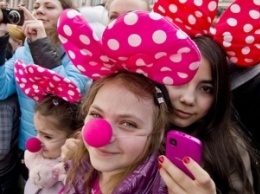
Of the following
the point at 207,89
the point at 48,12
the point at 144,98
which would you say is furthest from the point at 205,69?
the point at 48,12

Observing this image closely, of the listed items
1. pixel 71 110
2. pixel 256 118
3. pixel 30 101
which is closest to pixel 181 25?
pixel 256 118

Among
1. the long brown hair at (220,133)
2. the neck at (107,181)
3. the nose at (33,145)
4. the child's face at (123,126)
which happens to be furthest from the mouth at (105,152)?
the nose at (33,145)

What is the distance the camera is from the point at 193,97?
46.1 inches

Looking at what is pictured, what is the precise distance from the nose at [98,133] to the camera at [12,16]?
106 cm

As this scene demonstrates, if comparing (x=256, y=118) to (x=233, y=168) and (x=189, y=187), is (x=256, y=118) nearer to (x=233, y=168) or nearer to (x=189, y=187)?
(x=233, y=168)

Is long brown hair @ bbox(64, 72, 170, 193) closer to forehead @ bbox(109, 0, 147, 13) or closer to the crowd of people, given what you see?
the crowd of people

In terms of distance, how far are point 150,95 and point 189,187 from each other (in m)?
0.31

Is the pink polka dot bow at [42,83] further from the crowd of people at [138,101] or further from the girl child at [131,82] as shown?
the girl child at [131,82]

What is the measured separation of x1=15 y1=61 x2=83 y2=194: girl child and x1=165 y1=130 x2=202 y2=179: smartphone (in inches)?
28.7

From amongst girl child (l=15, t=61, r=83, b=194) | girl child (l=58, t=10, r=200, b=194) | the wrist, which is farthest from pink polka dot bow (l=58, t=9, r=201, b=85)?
the wrist

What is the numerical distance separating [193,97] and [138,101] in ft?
0.84

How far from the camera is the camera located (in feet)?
5.78

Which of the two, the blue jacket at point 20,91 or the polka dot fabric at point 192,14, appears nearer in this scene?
the polka dot fabric at point 192,14

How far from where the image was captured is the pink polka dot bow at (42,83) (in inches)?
57.6
